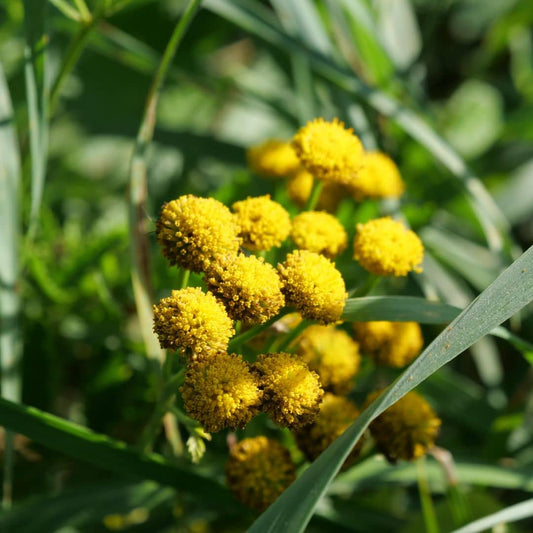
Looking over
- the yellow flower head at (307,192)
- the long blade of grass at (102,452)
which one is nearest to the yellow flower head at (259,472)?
the long blade of grass at (102,452)

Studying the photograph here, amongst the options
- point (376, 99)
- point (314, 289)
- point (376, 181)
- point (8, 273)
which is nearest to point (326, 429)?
point (314, 289)

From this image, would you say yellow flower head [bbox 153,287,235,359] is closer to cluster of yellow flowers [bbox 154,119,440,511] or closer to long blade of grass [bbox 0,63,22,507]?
cluster of yellow flowers [bbox 154,119,440,511]

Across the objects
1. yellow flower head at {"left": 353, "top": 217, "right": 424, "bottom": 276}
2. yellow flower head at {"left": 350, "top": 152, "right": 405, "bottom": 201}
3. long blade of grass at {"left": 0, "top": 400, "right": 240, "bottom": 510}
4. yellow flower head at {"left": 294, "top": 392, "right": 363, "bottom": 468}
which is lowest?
yellow flower head at {"left": 294, "top": 392, "right": 363, "bottom": 468}

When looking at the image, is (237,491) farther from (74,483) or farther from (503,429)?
(503,429)

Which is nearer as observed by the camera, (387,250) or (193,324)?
(193,324)

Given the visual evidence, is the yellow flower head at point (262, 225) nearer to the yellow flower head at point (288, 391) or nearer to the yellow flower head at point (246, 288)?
the yellow flower head at point (246, 288)

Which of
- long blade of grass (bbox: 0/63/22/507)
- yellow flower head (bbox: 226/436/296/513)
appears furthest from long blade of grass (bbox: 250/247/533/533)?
long blade of grass (bbox: 0/63/22/507)

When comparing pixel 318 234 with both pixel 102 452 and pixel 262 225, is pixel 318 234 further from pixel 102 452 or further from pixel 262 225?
pixel 102 452
